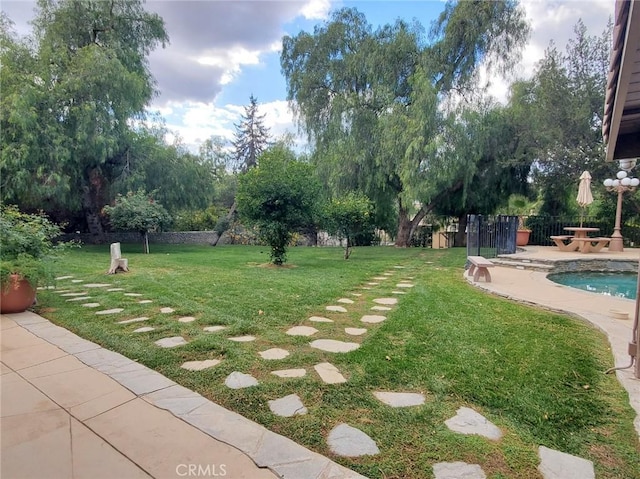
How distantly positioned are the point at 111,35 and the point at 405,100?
37.2 ft

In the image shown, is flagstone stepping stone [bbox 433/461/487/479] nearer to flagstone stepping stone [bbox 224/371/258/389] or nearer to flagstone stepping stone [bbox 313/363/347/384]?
flagstone stepping stone [bbox 313/363/347/384]

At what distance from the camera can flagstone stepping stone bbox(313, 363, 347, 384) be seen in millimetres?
2455

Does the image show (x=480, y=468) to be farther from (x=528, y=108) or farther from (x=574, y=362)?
(x=528, y=108)

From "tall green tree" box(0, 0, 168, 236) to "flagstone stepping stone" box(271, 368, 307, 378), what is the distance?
12028mm

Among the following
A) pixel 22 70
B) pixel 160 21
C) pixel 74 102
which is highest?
pixel 160 21

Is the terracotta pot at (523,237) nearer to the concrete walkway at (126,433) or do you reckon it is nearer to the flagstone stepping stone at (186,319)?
the flagstone stepping stone at (186,319)

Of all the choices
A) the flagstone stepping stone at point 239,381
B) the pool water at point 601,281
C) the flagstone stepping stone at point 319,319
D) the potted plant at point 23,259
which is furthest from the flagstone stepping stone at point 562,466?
the pool water at point 601,281

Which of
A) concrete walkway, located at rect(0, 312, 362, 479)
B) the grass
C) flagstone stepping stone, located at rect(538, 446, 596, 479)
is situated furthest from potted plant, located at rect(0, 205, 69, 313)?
flagstone stepping stone, located at rect(538, 446, 596, 479)

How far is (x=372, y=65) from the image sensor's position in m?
13.0

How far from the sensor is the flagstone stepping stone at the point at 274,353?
2.84 metres

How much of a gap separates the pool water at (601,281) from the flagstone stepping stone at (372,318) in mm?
5066

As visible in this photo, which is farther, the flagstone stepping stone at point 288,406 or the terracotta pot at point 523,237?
the terracotta pot at point 523,237

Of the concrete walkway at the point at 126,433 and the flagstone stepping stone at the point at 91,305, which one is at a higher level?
the flagstone stepping stone at the point at 91,305

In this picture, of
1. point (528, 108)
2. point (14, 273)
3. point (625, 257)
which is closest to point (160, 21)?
point (14, 273)
